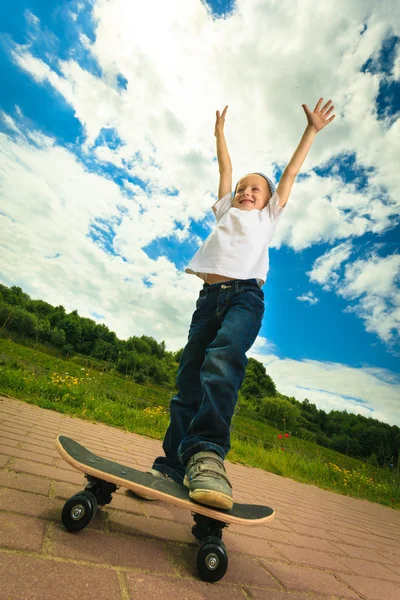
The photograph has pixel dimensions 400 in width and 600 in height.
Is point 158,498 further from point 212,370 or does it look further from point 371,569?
point 371,569

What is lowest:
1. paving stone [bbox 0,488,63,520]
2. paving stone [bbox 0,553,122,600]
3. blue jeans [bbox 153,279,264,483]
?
paving stone [bbox 0,488,63,520]

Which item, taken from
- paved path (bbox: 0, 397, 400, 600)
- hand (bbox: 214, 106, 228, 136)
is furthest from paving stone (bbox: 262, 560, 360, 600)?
hand (bbox: 214, 106, 228, 136)

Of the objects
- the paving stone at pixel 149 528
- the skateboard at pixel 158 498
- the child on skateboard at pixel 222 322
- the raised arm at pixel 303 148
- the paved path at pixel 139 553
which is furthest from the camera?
the raised arm at pixel 303 148

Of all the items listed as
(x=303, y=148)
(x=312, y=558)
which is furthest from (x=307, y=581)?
(x=303, y=148)

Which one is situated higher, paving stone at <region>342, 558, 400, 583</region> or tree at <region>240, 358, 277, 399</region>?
tree at <region>240, 358, 277, 399</region>

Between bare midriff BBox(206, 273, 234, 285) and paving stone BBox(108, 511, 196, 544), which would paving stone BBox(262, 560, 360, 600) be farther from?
bare midriff BBox(206, 273, 234, 285)

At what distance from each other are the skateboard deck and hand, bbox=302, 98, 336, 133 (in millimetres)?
2603

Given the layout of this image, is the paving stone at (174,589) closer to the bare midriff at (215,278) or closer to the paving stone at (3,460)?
the paving stone at (3,460)

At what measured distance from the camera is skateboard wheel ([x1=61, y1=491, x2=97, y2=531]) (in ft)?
3.79

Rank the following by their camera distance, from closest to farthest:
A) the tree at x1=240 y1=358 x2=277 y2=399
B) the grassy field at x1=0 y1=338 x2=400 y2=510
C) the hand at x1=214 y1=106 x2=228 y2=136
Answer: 1. the hand at x1=214 y1=106 x2=228 y2=136
2. the grassy field at x1=0 y1=338 x2=400 y2=510
3. the tree at x1=240 y1=358 x2=277 y2=399

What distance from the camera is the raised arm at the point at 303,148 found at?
2.51 meters

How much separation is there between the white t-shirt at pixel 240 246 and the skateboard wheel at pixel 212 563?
1363 millimetres

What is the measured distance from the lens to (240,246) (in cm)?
226

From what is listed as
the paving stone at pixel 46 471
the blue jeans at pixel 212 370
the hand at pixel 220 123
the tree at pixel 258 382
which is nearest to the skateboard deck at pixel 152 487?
the blue jeans at pixel 212 370
